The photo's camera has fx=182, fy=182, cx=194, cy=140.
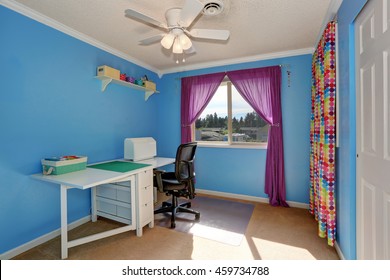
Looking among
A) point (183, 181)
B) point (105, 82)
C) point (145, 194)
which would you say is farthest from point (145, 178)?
point (105, 82)

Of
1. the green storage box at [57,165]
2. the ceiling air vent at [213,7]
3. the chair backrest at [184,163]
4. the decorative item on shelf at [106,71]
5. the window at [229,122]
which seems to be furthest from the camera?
the window at [229,122]

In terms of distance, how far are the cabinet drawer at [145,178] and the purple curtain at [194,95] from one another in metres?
1.35

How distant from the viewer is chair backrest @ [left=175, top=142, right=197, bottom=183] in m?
2.19

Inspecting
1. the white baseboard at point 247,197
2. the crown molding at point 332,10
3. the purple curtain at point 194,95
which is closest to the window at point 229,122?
the purple curtain at point 194,95

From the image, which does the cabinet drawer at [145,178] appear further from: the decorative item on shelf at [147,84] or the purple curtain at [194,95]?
the decorative item on shelf at [147,84]

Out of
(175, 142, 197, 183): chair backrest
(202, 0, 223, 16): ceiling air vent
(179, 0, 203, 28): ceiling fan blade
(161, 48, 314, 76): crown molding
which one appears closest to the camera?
(179, 0, 203, 28): ceiling fan blade

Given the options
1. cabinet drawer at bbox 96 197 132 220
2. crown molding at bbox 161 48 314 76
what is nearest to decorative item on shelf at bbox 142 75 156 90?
crown molding at bbox 161 48 314 76

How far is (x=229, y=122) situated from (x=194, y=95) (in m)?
0.81

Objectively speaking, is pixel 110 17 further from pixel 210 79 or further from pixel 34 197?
pixel 34 197

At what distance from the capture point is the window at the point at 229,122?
3100mm

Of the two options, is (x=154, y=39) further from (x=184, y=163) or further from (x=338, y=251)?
(x=338, y=251)

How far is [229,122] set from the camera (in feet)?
10.7

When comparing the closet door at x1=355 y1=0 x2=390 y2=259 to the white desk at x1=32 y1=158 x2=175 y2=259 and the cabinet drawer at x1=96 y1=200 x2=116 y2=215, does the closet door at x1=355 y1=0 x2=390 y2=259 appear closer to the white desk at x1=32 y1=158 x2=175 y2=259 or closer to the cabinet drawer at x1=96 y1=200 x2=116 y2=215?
the white desk at x1=32 y1=158 x2=175 y2=259

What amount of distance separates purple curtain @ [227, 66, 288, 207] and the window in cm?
17
